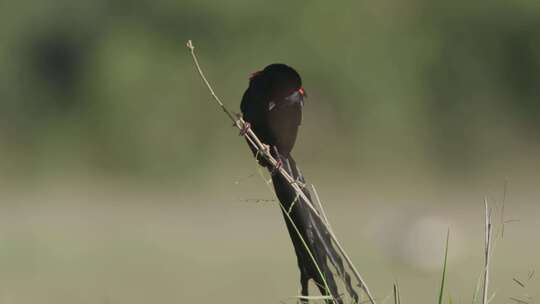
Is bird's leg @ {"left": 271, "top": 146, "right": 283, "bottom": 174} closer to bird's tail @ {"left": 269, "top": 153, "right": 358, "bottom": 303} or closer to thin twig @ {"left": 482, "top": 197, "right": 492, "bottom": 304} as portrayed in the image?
bird's tail @ {"left": 269, "top": 153, "right": 358, "bottom": 303}

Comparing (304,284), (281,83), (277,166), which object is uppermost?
(281,83)

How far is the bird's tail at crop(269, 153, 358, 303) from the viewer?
5.19ft

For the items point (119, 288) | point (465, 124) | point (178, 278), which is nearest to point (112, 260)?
point (178, 278)

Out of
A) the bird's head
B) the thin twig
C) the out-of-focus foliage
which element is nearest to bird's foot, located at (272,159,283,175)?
the bird's head

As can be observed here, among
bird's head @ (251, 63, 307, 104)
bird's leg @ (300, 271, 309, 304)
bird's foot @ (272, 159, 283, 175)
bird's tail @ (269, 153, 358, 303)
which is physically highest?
bird's head @ (251, 63, 307, 104)

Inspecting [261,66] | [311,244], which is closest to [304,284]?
[311,244]

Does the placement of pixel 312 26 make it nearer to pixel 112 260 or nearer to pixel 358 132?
pixel 358 132

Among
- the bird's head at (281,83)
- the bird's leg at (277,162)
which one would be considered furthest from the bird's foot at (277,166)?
the bird's head at (281,83)

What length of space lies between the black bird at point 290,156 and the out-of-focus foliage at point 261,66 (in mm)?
6727

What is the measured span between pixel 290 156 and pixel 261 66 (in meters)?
7.19

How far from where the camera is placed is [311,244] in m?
1.57

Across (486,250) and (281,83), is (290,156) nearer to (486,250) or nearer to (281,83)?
(281,83)

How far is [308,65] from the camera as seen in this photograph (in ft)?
28.9

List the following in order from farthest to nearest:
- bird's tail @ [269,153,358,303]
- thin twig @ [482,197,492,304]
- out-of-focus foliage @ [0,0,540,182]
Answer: out-of-focus foliage @ [0,0,540,182], thin twig @ [482,197,492,304], bird's tail @ [269,153,358,303]
